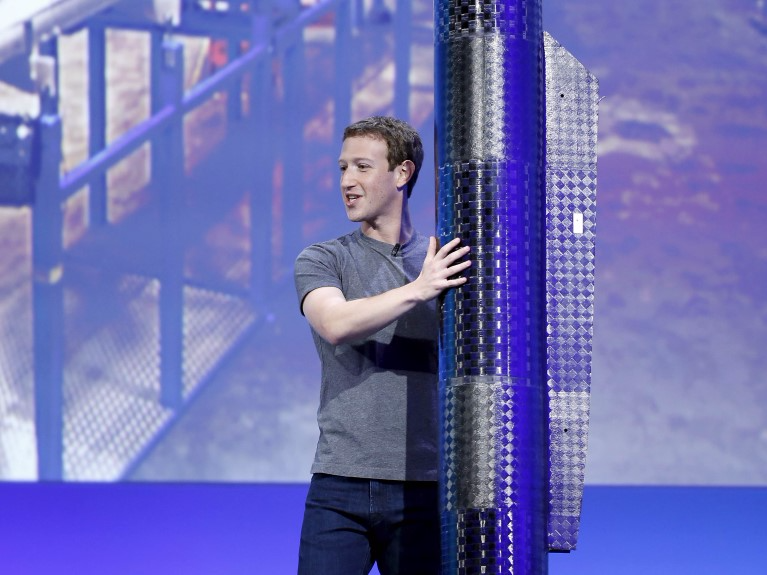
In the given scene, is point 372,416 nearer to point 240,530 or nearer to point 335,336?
point 335,336

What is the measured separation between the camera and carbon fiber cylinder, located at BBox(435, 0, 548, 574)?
5.22 feet

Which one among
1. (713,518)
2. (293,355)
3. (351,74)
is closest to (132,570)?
(293,355)

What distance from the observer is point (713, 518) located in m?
4.52

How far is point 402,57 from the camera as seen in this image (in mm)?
5371

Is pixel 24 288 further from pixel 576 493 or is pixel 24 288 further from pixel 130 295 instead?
pixel 576 493

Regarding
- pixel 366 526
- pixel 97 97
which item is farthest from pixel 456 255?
pixel 97 97

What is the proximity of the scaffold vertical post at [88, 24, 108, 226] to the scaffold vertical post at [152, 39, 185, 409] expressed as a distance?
264 mm

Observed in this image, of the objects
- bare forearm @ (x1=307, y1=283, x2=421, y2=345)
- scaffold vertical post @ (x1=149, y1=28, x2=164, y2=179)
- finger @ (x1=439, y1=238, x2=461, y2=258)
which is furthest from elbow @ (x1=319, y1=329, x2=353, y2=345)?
scaffold vertical post @ (x1=149, y1=28, x2=164, y2=179)

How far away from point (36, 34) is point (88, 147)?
58cm

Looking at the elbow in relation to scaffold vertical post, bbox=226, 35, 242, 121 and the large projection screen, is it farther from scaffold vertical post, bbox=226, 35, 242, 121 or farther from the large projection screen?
scaffold vertical post, bbox=226, 35, 242, 121

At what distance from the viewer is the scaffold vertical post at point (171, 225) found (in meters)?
5.25

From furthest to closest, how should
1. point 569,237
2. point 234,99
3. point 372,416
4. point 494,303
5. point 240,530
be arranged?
point 234,99, point 240,530, point 372,416, point 569,237, point 494,303

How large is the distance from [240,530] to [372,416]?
2.44 m

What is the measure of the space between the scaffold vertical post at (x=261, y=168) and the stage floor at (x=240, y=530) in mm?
964
